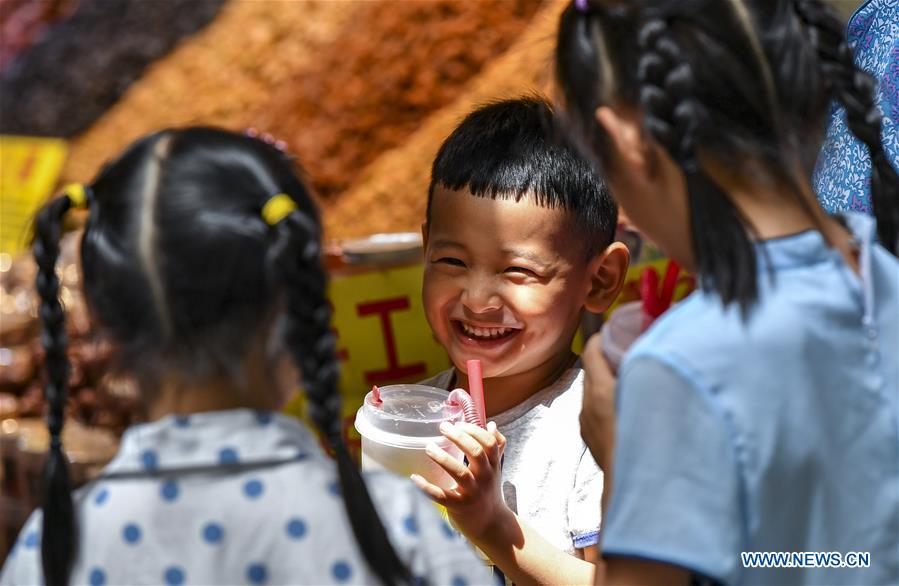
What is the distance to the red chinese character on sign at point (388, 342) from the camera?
2.51 m

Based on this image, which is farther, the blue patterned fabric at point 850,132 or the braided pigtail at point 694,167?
the blue patterned fabric at point 850,132

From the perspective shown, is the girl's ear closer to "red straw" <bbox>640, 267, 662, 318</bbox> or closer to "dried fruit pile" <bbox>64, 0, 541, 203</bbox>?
"red straw" <bbox>640, 267, 662, 318</bbox>

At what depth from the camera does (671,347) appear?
99cm

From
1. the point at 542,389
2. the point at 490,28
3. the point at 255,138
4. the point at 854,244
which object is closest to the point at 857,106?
the point at 854,244

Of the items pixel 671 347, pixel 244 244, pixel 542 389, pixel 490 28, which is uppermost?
pixel 244 244

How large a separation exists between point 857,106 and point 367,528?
675mm

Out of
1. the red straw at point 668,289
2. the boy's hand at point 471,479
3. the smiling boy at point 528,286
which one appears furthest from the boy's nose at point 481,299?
the red straw at point 668,289

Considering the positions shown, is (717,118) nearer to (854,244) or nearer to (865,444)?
(854,244)

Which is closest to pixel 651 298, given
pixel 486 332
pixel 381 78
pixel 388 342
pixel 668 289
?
pixel 668 289

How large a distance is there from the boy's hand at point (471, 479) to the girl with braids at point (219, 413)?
12.8 inches

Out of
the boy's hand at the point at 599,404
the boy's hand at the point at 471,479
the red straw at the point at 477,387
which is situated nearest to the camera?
the boy's hand at the point at 599,404

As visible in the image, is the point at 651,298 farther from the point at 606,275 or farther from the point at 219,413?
the point at 606,275

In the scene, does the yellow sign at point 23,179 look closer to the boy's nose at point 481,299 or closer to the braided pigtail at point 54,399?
the boy's nose at point 481,299

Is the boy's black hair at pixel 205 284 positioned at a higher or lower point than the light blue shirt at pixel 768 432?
higher
